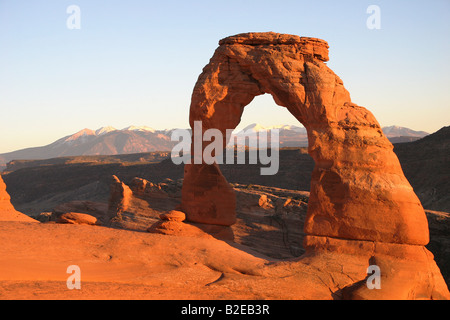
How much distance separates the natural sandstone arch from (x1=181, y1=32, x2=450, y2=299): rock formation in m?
0.02

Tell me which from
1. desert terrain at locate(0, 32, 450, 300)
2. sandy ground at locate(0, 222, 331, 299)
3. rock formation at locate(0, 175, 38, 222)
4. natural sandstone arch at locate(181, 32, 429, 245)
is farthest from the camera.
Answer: rock formation at locate(0, 175, 38, 222)

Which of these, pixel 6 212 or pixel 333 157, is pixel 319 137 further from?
pixel 6 212

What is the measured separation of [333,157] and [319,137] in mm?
604

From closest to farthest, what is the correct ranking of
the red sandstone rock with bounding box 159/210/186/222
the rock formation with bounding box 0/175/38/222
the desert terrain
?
the desert terrain → the red sandstone rock with bounding box 159/210/186/222 → the rock formation with bounding box 0/175/38/222

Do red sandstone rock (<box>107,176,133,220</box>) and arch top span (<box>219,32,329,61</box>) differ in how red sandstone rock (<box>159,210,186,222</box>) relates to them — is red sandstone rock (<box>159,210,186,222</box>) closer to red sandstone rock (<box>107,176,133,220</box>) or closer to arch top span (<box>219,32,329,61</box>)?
arch top span (<box>219,32,329,61</box>)

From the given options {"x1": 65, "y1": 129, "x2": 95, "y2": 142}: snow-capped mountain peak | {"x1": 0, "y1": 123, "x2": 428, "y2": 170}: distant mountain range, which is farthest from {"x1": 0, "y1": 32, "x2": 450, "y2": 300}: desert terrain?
{"x1": 65, "y1": 129, "x2": 95, "y2": 142}: snow-capped mountain peak

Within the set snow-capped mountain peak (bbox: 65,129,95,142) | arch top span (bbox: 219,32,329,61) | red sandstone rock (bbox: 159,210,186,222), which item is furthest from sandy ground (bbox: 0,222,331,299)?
snow-capped mountain peak (bbox: 65,129,95,142)

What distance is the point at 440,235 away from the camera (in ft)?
66.4

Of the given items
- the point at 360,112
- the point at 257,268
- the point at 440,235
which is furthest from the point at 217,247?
the point at 440,235

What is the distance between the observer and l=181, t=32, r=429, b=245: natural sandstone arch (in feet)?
36.4

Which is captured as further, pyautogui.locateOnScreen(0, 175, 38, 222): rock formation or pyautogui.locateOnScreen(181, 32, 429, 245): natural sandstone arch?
pyautogui.locateOnScreen(0, 175, 38, 222): rock formation

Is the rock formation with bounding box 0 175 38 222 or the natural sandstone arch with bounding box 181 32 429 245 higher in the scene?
the natural sandstone arch with bounding box 181 32 429 245

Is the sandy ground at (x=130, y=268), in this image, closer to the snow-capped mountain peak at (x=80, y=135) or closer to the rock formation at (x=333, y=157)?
the rock formation at (x=333, y=157)

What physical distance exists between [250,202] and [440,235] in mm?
8296
